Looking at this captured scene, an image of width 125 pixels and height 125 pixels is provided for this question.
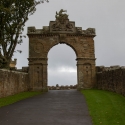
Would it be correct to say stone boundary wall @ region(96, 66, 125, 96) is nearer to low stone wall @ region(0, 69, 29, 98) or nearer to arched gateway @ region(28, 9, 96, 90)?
arched gateway @ region(28, 9, 96, 90)

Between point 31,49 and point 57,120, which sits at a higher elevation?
point 31,49

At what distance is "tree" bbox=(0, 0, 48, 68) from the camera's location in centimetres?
2241

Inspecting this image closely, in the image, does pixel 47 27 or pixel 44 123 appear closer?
pixel 44 123

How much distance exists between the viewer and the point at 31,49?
29.2 m

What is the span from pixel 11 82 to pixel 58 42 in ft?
31.1

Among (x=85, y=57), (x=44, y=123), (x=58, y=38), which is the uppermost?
(x=58, y=38)

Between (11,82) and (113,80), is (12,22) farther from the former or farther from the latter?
(113,80)

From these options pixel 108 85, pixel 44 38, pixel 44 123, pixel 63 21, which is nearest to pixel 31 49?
pixel 44 38

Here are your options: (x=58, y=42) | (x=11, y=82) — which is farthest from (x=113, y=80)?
(x=58, y=42)

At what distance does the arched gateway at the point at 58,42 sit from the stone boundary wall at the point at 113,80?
6.03ft

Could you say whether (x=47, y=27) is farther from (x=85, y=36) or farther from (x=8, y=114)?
(x=8, y=114)

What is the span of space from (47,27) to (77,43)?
4076 mm

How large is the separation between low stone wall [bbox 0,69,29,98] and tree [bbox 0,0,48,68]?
173cm

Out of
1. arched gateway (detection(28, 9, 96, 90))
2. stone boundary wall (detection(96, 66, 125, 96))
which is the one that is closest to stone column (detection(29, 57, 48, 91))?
arched gateway (detection(28, 9, 96, 90))
